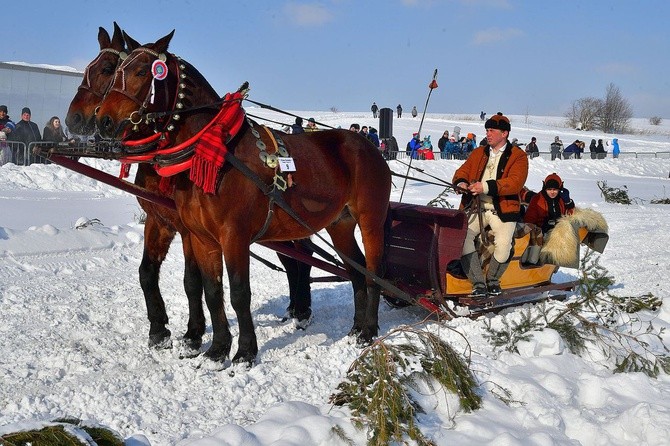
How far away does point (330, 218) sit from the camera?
20.7 feet

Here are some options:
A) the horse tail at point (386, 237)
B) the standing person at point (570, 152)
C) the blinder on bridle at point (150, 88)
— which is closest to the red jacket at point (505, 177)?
the horse tail at point (386, 237)

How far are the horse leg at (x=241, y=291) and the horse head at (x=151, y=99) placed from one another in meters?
0.92

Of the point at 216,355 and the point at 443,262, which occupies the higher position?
the point at 443,262

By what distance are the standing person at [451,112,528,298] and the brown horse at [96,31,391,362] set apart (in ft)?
4.04

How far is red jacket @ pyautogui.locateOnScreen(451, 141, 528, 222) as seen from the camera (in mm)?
6691

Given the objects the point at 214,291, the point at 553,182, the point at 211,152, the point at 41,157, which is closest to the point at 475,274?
the point at 553,182

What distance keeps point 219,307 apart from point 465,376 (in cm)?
201

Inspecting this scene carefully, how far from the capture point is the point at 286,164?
18.7 feet

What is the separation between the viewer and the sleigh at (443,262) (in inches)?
265

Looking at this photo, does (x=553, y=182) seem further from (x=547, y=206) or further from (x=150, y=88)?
(x=150, y=88)

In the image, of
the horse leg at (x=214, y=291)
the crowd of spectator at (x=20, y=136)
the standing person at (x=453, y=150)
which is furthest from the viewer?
the standing person at (x=453, y=150)

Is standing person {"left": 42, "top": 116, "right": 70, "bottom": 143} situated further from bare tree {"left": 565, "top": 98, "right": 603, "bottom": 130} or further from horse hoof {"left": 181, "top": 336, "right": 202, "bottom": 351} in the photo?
bare tree {"left": 565, "top": 98, "right": 603, "bottom": 130}

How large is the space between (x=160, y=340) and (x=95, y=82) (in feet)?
6.68

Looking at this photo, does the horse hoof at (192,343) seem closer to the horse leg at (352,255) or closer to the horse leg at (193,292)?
the horse leg at (193,292)
